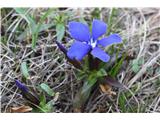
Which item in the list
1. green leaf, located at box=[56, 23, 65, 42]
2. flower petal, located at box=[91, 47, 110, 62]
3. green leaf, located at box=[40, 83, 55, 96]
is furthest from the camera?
green leaf, located at box=[56, 23, 65, 42]

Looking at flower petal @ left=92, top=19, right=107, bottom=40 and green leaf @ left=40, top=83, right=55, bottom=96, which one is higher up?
flower petal @ left=92, top=19, right=107, bottom=40

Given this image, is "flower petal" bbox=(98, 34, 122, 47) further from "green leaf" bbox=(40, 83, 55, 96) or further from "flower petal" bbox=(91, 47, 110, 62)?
"green leaf" bbox=(40, 83, 55, 96)

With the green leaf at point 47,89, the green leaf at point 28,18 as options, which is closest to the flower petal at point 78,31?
the green leaf at point 47,89

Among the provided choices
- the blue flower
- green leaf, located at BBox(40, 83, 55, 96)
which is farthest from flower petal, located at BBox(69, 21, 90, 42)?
green leaf, located at BBox(40, 83, 55, 96)

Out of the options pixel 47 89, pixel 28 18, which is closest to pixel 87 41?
pixel 47 89

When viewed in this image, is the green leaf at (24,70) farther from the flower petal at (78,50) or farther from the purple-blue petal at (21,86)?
the flower petal at (78,50)

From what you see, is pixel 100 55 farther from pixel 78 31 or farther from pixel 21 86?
pixel 21 86

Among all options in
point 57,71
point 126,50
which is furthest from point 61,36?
point 126,50

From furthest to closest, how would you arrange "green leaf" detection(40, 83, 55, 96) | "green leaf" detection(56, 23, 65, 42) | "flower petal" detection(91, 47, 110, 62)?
1. "green leaf" detection(56, 23, 65, 42)
2. "green leaf" detection(40, 83, 55, 96)
3. "flower petal" detection(91, 47, 110, 62)
